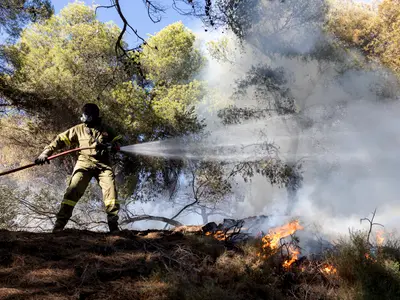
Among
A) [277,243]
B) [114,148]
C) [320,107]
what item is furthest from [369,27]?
[114,148]

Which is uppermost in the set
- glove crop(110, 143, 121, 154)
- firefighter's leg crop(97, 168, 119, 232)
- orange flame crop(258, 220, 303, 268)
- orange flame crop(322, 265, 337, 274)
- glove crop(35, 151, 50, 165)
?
glove crop(110, 143, 121, 154)

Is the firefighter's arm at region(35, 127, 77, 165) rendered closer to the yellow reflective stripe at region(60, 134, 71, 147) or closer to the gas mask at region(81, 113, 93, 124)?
the yellow reflective stripe at region(60, 134, 71, 147)

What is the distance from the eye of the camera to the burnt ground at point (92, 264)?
2115 millimetres

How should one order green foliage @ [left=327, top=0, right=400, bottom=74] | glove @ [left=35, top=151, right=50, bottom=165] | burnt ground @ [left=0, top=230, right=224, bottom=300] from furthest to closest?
green foliage @ [left=327, top=0, right=400, bottom=74]
glove @ [left=35, top=151, right=50, bottom=165]
burnt ground @ [left=0, top=230, right=224, bottom=300]

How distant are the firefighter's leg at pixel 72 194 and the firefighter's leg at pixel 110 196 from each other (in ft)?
0.78

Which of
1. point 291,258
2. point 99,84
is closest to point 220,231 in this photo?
point 291,258

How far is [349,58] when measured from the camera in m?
13.5

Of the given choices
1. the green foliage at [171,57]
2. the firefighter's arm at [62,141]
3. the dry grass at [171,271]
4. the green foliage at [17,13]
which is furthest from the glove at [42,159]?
the green foliage at [171,57]

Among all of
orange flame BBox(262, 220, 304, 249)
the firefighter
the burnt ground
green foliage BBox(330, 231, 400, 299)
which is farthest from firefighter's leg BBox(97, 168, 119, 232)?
green foliage BBox(330, 231, 400, 299)

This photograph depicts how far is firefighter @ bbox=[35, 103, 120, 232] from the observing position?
4.47 m

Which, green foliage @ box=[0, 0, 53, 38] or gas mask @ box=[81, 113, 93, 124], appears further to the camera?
green foliage @ box=[0, 0, 53, 38]

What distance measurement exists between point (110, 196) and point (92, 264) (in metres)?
1.94

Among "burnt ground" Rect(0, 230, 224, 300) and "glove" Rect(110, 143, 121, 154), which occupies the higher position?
"glove" Rect(110, 143, 121, 154)

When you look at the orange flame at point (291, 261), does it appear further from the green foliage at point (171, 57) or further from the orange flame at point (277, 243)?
the green foliage at point (171, 57)
